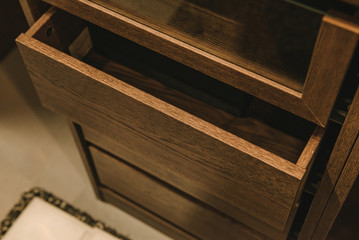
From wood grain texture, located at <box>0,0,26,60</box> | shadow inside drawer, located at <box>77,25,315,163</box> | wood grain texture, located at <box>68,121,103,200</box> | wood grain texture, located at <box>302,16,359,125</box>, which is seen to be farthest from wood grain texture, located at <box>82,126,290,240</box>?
wood grain texture, located at <box>0,0,26,60</box>

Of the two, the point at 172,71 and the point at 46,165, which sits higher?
the point at 172,71

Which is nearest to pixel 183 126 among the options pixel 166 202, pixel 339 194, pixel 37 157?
pixel 339 194

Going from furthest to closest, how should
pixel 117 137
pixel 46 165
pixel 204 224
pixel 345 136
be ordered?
pixel 46 165, pixel 204 224, pixel 117 137, pixel 345 136

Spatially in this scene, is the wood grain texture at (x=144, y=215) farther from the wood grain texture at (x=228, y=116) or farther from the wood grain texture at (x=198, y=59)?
the wood grain texture at (x=198, y=59)

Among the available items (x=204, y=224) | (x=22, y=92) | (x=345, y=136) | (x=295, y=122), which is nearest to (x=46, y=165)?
(x=22, y=92)

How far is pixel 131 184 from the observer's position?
1096mm

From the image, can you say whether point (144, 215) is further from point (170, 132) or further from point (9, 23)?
point (9, 23)

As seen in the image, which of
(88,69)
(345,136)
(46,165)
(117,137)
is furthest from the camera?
(46,165)

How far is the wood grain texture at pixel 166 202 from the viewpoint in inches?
39.0

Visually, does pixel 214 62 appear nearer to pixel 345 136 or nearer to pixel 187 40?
pixel 187 40

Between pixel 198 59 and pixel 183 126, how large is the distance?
10cm

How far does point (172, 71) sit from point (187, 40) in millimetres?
162

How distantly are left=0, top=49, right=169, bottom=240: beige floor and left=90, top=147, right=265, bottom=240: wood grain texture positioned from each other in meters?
0.12

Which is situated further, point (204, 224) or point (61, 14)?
point (204, 224)
